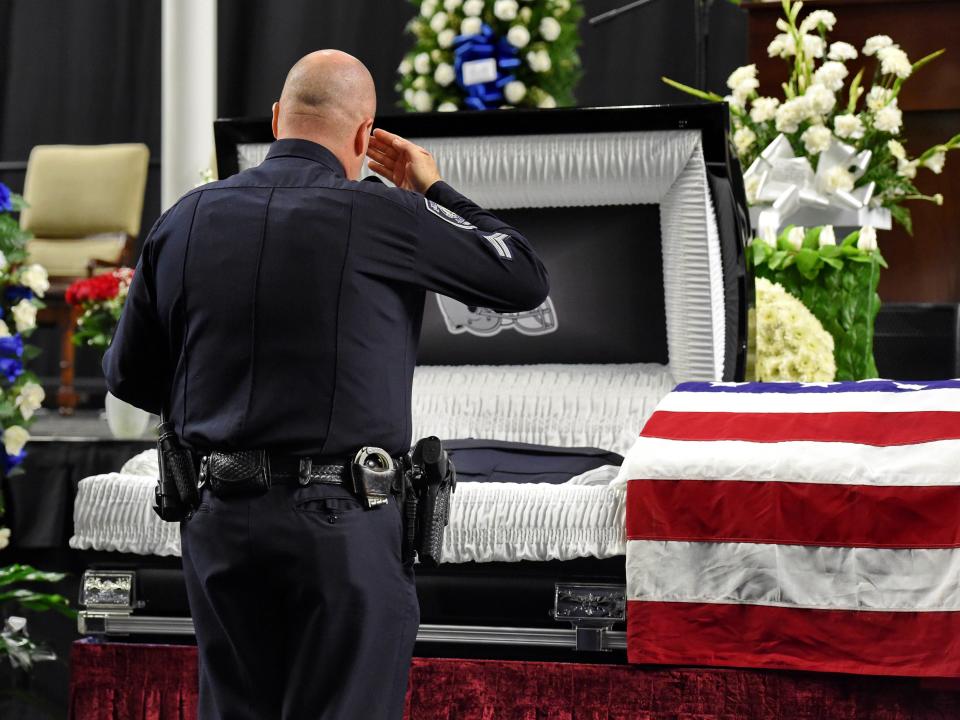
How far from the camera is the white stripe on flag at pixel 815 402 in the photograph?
6.91ft

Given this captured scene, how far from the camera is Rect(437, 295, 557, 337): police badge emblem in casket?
3090mm

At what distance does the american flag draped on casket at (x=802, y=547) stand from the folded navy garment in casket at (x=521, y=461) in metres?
0.50

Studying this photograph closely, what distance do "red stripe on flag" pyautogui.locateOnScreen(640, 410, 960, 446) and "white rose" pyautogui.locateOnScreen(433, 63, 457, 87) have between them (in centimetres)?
158

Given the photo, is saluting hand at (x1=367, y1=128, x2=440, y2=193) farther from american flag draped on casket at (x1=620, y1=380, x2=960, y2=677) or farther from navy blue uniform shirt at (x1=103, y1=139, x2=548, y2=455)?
american flag draped on casket at (x1=620, y1=380, x2=960, y2=677)

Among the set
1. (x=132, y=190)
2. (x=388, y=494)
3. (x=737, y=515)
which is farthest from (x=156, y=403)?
(x=132, y=190)

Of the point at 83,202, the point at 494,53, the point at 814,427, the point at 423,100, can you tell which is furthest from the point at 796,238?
the point at 83,202

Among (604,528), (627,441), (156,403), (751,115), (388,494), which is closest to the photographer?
(388,494)

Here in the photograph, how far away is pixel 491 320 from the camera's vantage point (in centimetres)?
311

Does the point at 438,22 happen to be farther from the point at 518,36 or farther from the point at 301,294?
the point at 301,294

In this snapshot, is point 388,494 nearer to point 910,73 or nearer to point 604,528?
point 604,528

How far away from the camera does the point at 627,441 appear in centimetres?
290

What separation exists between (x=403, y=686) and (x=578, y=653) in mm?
493

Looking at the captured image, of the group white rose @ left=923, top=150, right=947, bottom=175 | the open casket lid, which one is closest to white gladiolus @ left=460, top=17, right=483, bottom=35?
the open casket lid

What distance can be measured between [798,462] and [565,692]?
539 millimetres
